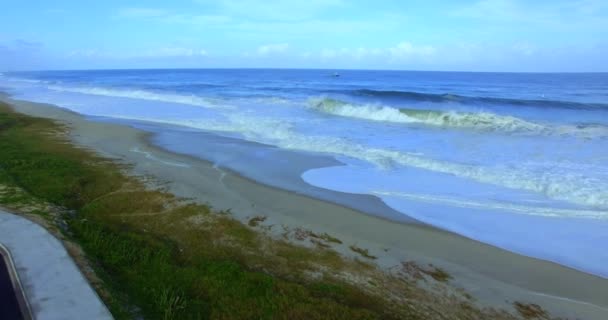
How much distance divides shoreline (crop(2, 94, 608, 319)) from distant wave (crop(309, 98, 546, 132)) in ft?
47.8

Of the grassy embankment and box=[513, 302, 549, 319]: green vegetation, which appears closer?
the grassy embankment

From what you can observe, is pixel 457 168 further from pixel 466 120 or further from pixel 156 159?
pixel 466 120

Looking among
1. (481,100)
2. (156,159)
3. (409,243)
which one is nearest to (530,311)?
(409,243)

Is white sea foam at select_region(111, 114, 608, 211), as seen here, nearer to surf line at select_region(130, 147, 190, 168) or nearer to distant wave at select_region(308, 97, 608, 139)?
surf line at select_region(130, 147, 190, 168)

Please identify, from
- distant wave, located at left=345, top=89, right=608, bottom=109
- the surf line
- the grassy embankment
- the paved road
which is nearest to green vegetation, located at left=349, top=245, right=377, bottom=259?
the grassy embankment

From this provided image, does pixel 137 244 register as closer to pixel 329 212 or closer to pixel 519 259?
pixel 329 212

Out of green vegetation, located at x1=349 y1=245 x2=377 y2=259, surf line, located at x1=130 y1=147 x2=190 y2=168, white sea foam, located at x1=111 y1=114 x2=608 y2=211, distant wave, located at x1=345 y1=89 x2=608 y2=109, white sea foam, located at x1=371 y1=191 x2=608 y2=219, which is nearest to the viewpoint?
green vegetation, located at x1=349 y1=245 x2=377 y2=259

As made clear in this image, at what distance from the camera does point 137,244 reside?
5.33m

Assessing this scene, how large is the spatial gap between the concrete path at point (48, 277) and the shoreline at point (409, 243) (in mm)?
2857

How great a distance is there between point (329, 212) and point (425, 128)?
13040 millimetres

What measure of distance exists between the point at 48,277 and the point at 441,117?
69.0 ft

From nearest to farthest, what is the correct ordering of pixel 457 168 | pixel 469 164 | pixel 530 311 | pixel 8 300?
pixel 8 300 < pixel 530 311 < pixel 457 168 < pixel 469 164

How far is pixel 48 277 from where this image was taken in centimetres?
415

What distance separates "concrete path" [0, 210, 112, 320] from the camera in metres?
3.65
